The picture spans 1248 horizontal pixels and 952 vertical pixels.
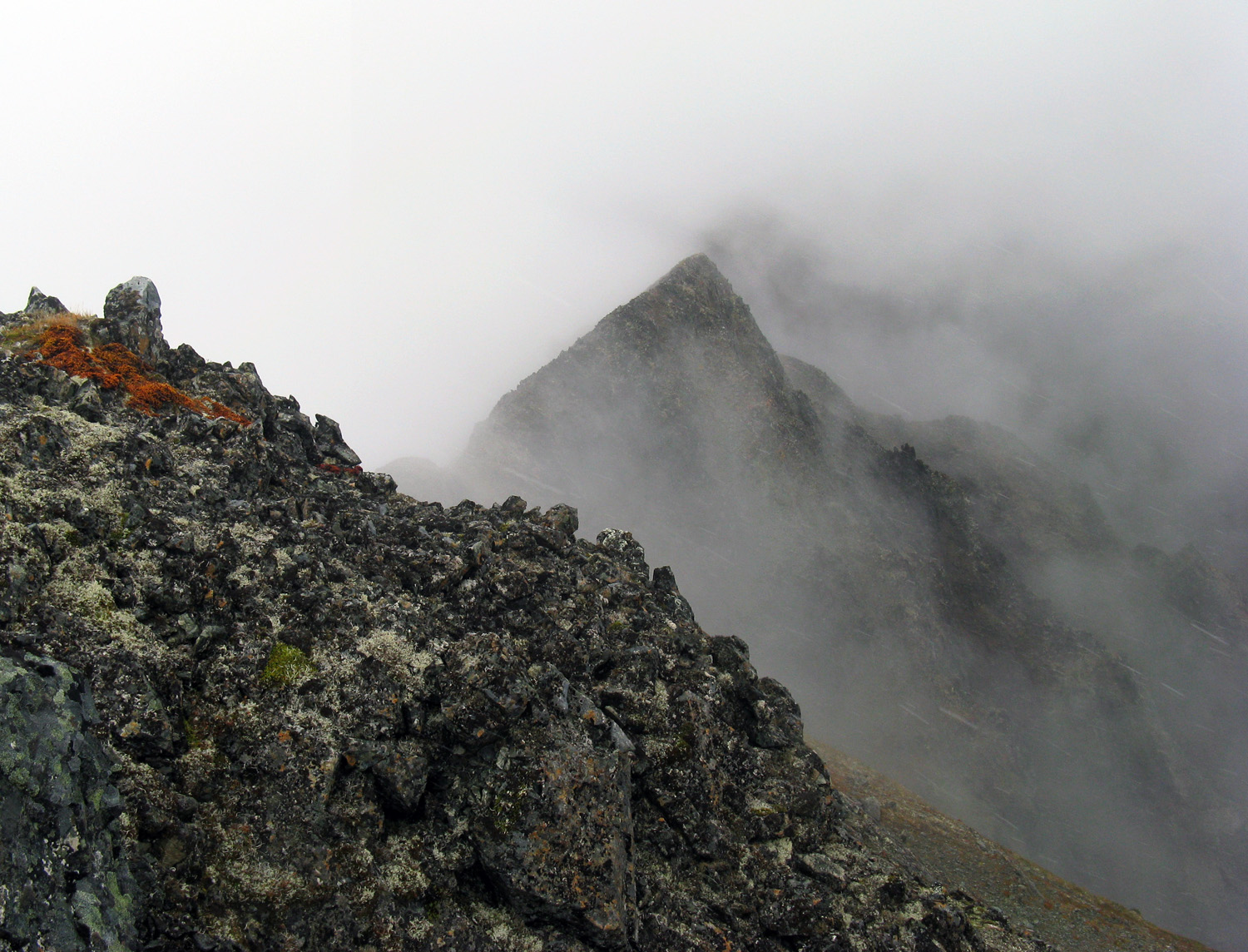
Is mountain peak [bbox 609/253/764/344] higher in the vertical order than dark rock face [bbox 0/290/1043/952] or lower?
higher

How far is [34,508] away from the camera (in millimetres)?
14852

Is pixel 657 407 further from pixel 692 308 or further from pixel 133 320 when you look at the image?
pixel 133 320

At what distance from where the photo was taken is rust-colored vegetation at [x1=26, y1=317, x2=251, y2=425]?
21125mm

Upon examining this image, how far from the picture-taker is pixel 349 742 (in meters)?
15.0

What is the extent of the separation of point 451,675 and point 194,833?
5985 millimetres

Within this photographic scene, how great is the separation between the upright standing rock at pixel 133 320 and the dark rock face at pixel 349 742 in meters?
4.61

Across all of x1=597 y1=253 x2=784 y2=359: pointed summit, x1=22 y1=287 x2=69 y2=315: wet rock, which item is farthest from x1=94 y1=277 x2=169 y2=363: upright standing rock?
x1=597 y1=253 x2=784 y2=359: pointed summit

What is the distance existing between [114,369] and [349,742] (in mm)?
16230

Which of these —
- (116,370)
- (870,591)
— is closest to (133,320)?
(116,370)

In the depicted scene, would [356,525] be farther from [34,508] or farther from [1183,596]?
[1183,596]

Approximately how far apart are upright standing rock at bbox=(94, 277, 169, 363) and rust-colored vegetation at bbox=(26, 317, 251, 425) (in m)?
0.66

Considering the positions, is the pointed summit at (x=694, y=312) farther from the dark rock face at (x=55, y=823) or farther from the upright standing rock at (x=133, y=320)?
the dark rock face at (x=55, y=823)

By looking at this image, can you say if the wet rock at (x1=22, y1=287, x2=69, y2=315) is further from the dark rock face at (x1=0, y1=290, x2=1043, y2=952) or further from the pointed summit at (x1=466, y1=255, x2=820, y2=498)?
the pointed summit at (x1=466, y1=255, x2=820, y2=498)

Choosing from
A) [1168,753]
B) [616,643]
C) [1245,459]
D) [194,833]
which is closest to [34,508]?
[194,833]
